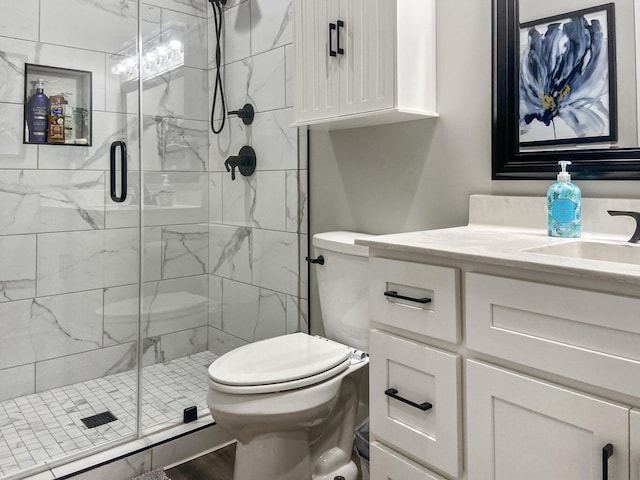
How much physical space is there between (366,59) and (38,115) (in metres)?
1.58

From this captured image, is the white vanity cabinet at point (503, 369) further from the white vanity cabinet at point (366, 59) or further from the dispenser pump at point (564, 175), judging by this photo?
the white vanity cabinet at point (366, 59)

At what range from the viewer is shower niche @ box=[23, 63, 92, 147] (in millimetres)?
2197

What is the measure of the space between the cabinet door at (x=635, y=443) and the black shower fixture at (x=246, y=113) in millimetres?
2033

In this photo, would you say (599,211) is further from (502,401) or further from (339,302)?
(339,302)

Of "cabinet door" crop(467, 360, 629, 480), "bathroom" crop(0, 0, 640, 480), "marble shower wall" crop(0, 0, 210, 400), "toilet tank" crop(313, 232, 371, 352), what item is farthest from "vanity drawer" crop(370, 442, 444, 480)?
"marble shower wall" crop(0, 0, 210, 400)

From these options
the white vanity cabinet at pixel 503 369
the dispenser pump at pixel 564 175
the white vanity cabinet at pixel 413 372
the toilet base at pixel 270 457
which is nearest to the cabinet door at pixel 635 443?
the white vanity cabinet at pixel 503 369

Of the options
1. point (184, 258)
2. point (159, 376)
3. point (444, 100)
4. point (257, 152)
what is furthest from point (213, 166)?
point (444, 100)

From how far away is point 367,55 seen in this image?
Result: 155cm

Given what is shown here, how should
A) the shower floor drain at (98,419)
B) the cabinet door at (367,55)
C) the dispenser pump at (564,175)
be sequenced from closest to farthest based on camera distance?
the dispenser pump at (564,175)
the cabinet door at (367,55)
the shower floor drain at (98,419)

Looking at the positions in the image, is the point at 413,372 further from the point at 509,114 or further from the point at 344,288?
the point at 509,114

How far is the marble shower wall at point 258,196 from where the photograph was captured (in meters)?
2.24

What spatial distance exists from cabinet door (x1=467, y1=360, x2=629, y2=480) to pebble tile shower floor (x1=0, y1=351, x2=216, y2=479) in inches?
57.4

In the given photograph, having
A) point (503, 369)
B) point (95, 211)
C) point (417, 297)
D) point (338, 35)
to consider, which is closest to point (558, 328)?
point (503, 369)

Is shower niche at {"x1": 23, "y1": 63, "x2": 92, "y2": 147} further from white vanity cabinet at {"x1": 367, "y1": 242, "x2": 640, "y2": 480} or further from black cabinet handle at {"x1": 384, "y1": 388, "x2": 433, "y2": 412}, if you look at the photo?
black cabinet handle at {"x1": 384, "y1": 388, "x2": 433, "y2": 412}
